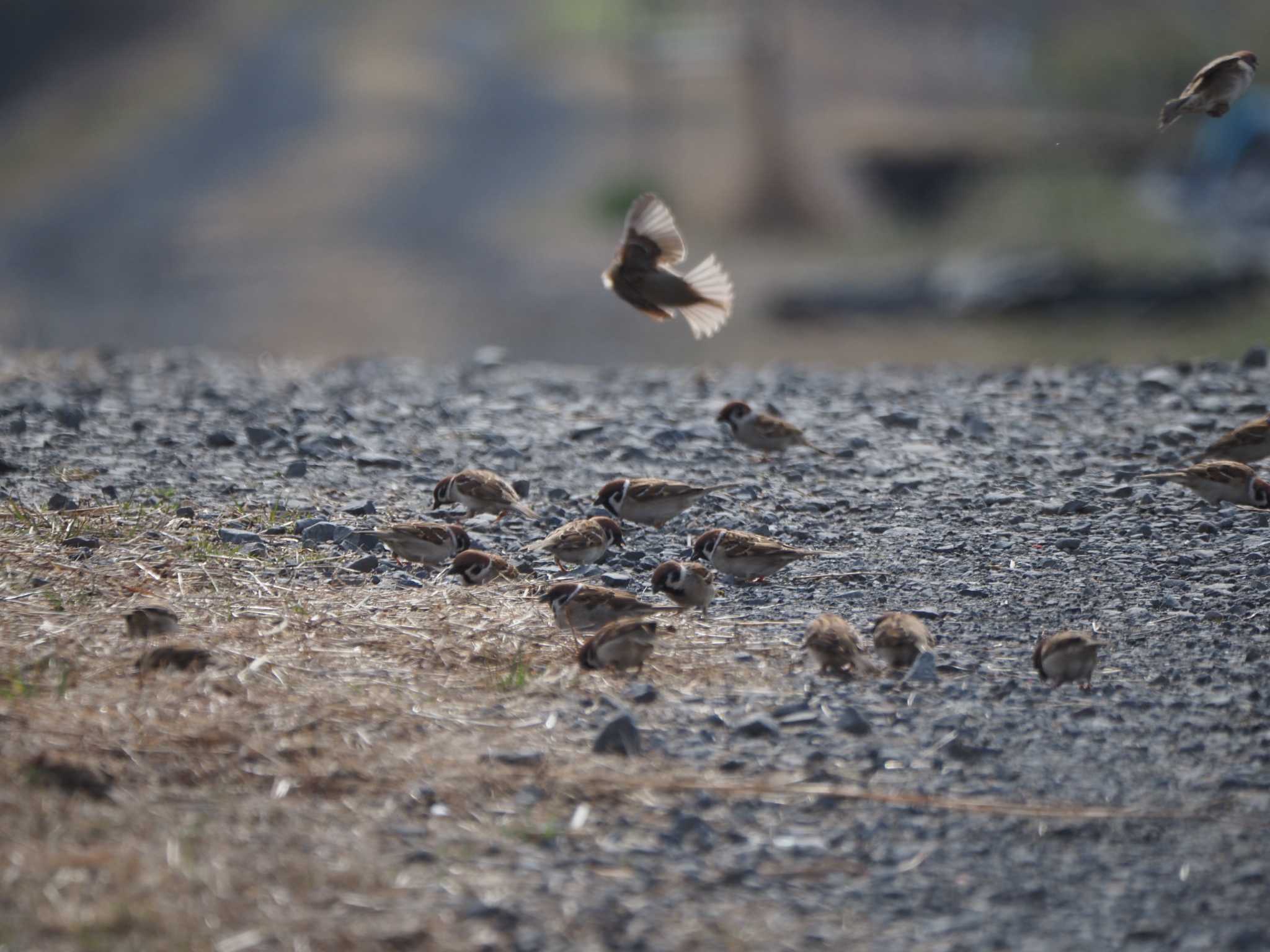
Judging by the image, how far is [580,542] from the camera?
7.02 meters

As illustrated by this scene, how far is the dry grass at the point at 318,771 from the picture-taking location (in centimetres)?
407

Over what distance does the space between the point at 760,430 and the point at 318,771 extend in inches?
179

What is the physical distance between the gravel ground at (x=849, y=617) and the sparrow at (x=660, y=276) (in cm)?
98

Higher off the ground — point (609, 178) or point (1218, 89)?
point (609, 178)

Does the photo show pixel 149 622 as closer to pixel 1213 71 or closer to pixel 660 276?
pixel 660 276

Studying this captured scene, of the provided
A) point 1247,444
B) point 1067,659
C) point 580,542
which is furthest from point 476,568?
point 1247,444

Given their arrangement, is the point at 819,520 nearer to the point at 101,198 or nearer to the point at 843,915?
the point at 843,915

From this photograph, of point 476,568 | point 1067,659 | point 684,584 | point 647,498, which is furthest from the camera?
point 647,498

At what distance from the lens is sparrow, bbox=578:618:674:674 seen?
564cm

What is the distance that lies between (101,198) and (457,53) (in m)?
Answer: 16.6

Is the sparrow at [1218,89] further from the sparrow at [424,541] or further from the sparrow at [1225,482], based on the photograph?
the sparrow at [424,541]

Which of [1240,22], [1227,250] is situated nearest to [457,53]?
[1240,22]

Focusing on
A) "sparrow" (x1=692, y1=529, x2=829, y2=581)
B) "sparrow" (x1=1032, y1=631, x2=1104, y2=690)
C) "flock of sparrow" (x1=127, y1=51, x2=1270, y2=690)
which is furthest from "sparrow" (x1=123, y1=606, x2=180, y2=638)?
"sparrow" (x1=1032, y1=631, x2=1104, y2=690)

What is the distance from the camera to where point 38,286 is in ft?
85.1
